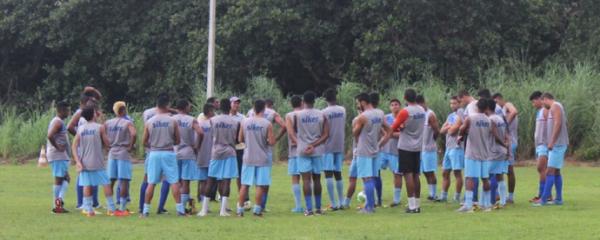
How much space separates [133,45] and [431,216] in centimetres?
2742

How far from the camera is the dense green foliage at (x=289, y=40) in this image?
3772 centimetres

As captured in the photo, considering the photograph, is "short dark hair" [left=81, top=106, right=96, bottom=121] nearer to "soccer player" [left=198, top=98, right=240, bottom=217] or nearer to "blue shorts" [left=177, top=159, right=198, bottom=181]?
"blue shorts" [left=177, top=159, right=198, bottom=181]

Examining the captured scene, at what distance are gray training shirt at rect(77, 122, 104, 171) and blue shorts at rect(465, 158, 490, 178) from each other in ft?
20.1

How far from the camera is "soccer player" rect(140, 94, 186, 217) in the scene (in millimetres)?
15930

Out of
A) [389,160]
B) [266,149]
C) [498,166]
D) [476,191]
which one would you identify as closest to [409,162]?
[476,191]

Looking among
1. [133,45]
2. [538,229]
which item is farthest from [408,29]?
[538,229]

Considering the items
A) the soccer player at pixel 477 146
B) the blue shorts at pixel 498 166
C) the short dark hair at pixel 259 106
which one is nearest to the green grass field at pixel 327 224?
the soccer player at pixel 477 146

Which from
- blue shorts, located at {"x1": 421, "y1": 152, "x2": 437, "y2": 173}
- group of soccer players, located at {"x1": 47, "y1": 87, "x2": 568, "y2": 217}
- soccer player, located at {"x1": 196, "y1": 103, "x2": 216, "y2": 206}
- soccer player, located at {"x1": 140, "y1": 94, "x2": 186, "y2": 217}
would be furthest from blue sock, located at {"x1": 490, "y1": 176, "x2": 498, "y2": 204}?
soccer player, located at {"x1": 140, "y1": 94, "x2": 186, "y2": 217}

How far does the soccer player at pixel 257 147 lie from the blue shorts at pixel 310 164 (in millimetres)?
578

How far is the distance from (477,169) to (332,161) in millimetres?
2538

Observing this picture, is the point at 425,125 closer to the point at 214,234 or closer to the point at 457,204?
the point at 457,204

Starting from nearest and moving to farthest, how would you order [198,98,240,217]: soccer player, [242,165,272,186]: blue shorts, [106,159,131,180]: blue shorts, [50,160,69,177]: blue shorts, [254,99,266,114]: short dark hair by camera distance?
[254,99,266,114]: short dark hair
[242,165,272,186]: blue shorts
[198,98,240,217]: soccer player
[106,159,131,180]: blue shorts
[50,160,69,177]: blue shorts

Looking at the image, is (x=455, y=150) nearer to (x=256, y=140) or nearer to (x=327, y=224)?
(x=327, y=224)

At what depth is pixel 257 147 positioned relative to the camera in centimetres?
1592
